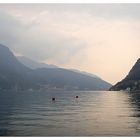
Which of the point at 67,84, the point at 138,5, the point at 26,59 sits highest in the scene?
the point at 138,5

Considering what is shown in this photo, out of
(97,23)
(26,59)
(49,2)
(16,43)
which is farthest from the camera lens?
(26,59)

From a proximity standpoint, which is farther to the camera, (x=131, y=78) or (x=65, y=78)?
(x=131, y=78)

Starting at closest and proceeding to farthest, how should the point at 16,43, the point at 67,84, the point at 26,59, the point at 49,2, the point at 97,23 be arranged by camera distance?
1. the point at 49,2
2. the point at 97,23
3. the point at 16,43
4. the point at 26,59
5. the point at 67,84

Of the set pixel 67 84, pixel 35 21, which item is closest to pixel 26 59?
pixel 35 21

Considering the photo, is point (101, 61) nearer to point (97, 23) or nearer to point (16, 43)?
point (97, 23)

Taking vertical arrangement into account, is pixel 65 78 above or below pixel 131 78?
above

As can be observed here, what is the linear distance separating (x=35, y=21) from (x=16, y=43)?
1570 millimetres

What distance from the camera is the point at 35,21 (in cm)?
1609

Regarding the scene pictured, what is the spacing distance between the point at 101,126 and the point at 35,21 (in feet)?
17.8

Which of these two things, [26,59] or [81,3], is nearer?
[81,3]

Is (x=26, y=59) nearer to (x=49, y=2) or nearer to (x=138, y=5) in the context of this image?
(x=49, y=2)

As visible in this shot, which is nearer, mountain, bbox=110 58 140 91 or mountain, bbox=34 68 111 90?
mountain, bbox=110 58 140 91

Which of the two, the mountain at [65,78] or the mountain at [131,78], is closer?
the mountain at [131,78]

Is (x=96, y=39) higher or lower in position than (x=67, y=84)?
higher
